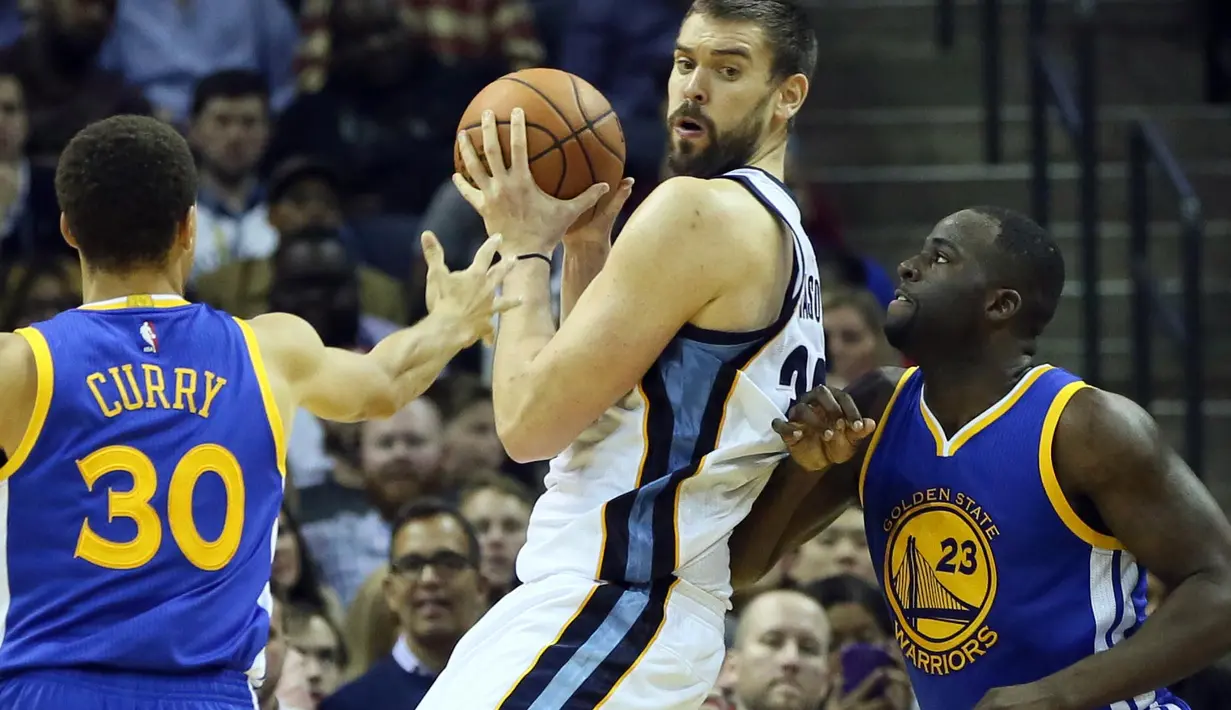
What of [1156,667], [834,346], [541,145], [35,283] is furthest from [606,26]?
[1156,667]

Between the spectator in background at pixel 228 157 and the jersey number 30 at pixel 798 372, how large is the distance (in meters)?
4.92

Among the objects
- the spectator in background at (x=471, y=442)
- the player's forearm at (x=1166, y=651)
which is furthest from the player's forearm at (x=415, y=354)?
the spectator in background at (x=471, y=442)

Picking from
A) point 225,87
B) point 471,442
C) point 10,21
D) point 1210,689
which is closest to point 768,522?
point 1210,689

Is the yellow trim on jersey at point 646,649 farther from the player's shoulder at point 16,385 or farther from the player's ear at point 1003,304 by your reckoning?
the player's shoulder at point 16,385

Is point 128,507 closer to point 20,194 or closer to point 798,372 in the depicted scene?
point 798,372

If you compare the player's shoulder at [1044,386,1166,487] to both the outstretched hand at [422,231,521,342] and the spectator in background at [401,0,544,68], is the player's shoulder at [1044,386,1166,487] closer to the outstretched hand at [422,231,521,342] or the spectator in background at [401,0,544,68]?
the outstretched hand at [422,231,521,342]

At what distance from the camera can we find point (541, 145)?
13.1ft

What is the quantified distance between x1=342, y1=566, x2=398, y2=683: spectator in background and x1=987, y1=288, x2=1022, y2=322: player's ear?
10.5 ft

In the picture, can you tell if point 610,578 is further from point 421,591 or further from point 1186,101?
point 1186,101

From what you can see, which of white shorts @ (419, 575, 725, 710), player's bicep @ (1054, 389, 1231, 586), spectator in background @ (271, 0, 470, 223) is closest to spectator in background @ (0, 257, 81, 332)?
spectator in background @ (271, 0, 470, 223)

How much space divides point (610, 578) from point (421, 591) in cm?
280

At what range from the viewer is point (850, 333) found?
7703mm

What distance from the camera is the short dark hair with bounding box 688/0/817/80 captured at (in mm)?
3971

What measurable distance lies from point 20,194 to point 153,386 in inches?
184
